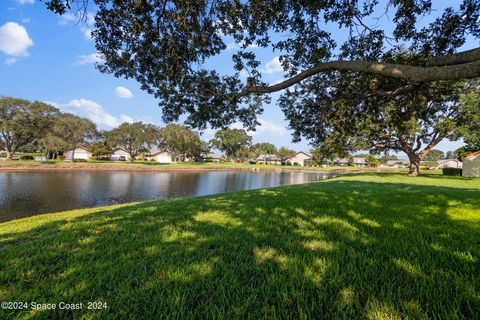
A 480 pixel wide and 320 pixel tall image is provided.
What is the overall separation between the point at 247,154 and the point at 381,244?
9300cm

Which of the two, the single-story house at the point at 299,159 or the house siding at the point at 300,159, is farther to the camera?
the house siding at the point at 300,159

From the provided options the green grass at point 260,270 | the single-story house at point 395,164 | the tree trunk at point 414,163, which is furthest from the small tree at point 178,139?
the single-story house at point 395,164

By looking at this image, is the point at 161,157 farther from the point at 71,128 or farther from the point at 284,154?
the point at 284,154

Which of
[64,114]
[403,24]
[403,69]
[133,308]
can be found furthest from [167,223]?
[64,114]

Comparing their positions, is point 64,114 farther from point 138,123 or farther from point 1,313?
point 1,313

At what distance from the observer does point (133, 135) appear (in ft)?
192

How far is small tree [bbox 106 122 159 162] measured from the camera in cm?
5806

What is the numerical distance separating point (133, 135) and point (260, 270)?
63.7 meters

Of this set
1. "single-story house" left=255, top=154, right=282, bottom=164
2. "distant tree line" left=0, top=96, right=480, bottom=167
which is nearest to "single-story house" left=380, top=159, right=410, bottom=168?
"single-story house" left=255, top=154, right=282, bottom=164

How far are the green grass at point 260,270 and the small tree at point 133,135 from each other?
2374 inches

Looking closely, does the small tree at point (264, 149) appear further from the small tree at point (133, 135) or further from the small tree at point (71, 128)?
the small tree at point (71, 128)

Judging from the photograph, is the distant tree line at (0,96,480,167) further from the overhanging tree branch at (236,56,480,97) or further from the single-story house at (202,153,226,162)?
the single-story house at (202,153,226,162)

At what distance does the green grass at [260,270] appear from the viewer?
1672 mm

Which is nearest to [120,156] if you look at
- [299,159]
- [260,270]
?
[299,159]
